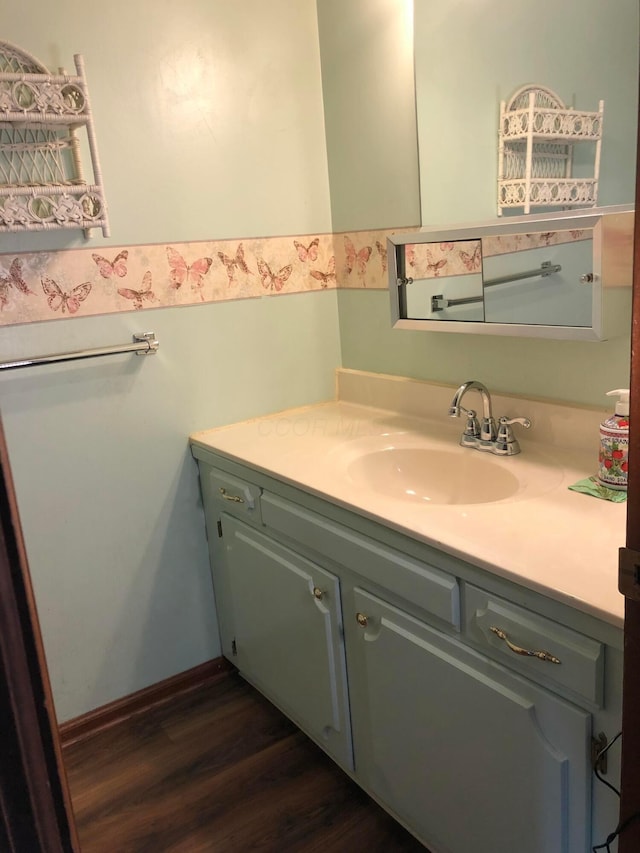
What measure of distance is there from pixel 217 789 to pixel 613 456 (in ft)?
4.24

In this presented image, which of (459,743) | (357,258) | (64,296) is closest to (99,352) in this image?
(64,296)

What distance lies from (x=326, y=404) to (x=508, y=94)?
106cm

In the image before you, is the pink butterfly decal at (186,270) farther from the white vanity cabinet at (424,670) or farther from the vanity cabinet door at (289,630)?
the vanity cabinet door at (289,630)

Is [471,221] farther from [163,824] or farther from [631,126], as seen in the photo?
[163,824]

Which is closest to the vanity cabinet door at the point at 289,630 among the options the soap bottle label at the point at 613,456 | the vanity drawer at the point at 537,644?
the vanity drawer at the point at 537,644

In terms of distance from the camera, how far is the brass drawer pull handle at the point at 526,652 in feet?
3.39

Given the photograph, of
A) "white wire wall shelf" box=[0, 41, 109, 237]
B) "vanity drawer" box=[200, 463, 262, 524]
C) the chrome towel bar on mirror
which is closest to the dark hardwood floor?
"vanity drawer" box=[200, 463, 262, 524]

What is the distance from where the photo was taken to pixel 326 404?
7.36ft

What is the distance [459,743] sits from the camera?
49.6 inches

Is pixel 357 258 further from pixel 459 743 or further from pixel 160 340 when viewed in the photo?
pixel 459 743

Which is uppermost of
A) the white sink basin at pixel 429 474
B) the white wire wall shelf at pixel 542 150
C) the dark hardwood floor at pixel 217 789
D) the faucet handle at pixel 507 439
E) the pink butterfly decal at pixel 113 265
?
the white wire wall shelf at pixel 542 150

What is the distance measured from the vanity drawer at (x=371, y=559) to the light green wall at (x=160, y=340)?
450 mm

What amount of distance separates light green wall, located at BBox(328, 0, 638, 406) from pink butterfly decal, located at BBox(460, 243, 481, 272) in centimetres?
8

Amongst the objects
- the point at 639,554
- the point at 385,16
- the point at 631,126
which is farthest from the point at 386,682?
the point at 385,16
